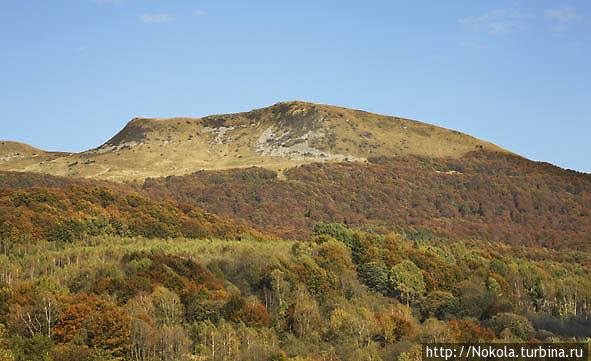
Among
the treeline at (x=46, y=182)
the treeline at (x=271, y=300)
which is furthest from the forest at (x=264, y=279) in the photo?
the treeline at (x=46, y=182)

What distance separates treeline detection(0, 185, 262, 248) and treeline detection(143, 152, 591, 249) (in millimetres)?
28326

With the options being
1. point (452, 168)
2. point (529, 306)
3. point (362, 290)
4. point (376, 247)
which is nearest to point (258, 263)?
point (362, 290)

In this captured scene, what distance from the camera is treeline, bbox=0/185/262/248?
Answer: 277 feet

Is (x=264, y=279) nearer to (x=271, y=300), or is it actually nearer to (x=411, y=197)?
(x=271, y=300)

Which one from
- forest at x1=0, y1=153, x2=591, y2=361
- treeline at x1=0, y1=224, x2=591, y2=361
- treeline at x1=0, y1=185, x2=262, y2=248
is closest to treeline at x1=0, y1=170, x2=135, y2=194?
forest at x1=0, y1=153, x2=591, y2=361

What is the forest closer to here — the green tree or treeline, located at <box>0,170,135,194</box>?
the green tree

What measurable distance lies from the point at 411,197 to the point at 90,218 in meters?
103

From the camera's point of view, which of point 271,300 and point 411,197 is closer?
point 271,300

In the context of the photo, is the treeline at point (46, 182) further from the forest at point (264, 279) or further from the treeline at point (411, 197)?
the treeline at point (411, 197)

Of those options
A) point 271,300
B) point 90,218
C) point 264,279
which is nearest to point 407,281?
point 264,279

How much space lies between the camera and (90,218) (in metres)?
93.3

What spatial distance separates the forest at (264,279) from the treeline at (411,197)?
0.91 m

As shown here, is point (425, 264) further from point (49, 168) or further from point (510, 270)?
point (49, 168)

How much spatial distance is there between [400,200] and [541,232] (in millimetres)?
38182
